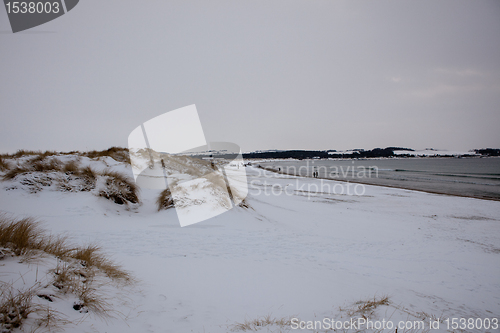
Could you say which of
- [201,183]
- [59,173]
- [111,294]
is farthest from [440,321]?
[59,173]

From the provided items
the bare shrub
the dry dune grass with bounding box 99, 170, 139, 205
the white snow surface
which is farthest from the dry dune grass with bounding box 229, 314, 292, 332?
the dry dune grass with bounding box 99, 170, 139, 205

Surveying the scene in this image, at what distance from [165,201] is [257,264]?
4.99 meters

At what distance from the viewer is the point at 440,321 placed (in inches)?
128

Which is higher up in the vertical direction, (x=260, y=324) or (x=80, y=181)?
(x=80, y=181)

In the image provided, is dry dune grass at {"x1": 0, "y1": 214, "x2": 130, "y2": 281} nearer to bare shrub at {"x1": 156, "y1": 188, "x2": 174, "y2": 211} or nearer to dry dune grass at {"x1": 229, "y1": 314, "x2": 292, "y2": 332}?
dry dune grass at {"x1": 229, "y1": 314, "x2": 292, "y2": 332}

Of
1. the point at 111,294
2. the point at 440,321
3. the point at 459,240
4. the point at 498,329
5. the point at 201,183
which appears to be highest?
the point at 201,183

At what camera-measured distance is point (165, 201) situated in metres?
8.34

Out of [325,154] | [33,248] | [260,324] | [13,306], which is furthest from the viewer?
[325,154]

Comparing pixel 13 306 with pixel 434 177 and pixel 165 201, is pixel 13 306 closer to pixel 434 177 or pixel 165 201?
pixel 165 201

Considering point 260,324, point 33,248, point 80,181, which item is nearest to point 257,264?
point 260,324

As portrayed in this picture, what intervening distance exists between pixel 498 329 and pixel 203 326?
15.5 feet

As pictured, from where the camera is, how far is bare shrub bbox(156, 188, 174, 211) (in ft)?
26.7

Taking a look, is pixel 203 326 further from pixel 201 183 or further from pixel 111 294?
pixel 201 183

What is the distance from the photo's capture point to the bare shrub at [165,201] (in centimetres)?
815
